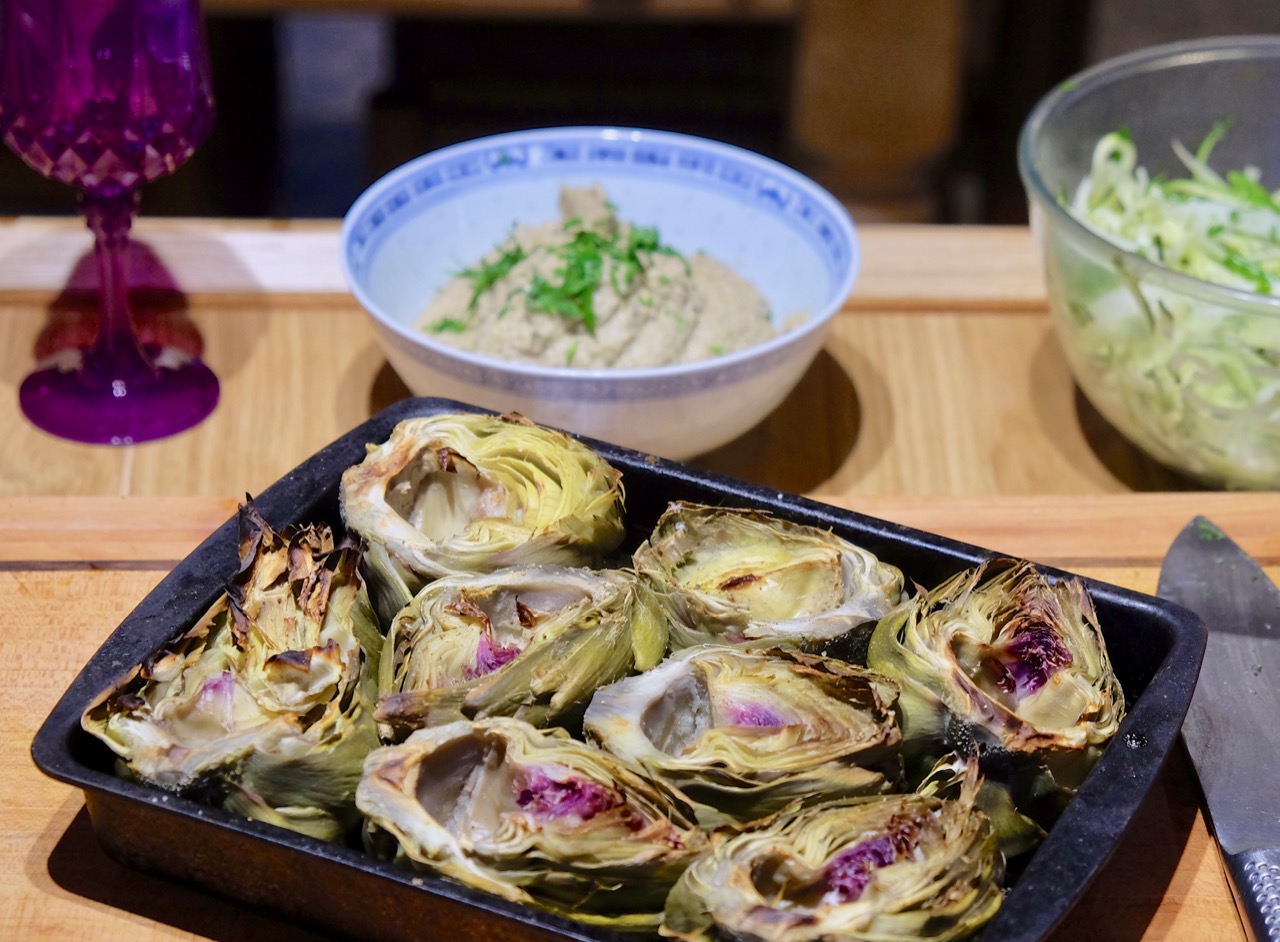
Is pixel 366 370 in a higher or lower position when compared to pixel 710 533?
lower

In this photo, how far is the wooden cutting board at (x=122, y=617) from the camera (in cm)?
73

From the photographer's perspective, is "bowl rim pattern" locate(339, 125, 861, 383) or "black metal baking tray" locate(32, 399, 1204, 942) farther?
"bowl rim pattern" locate(339, 125, 861, 383)

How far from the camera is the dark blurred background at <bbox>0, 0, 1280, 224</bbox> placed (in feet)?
7.42

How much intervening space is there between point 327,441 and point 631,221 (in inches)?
15.9

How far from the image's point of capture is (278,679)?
2.26 ft

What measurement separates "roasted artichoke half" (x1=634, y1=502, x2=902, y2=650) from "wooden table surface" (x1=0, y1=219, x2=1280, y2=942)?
222mm

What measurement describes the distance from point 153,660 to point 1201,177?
120 centimetres

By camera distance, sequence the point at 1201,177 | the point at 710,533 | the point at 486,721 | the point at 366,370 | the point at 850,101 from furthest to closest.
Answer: the point at 850,101, the point at 1201,177, the point at 366,370, the point at 710,533, the point at 486,721

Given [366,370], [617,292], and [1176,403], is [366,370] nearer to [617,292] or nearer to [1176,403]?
[617,292]

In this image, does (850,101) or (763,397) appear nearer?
(763,397)

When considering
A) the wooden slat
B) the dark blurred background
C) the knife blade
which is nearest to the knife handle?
the knife blade

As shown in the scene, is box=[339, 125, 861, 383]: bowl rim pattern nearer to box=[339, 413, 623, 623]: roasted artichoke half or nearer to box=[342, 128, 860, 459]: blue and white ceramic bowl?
box=[342, 128, 860, 459]: blue and white ceramic bowl

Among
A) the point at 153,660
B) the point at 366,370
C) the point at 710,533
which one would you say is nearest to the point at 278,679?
A: the point at 153,660

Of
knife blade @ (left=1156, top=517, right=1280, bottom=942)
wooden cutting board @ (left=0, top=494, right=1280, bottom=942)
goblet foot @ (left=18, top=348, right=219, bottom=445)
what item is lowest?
goblet foot @ (left=18, top=348, right=219, bottom=445)
